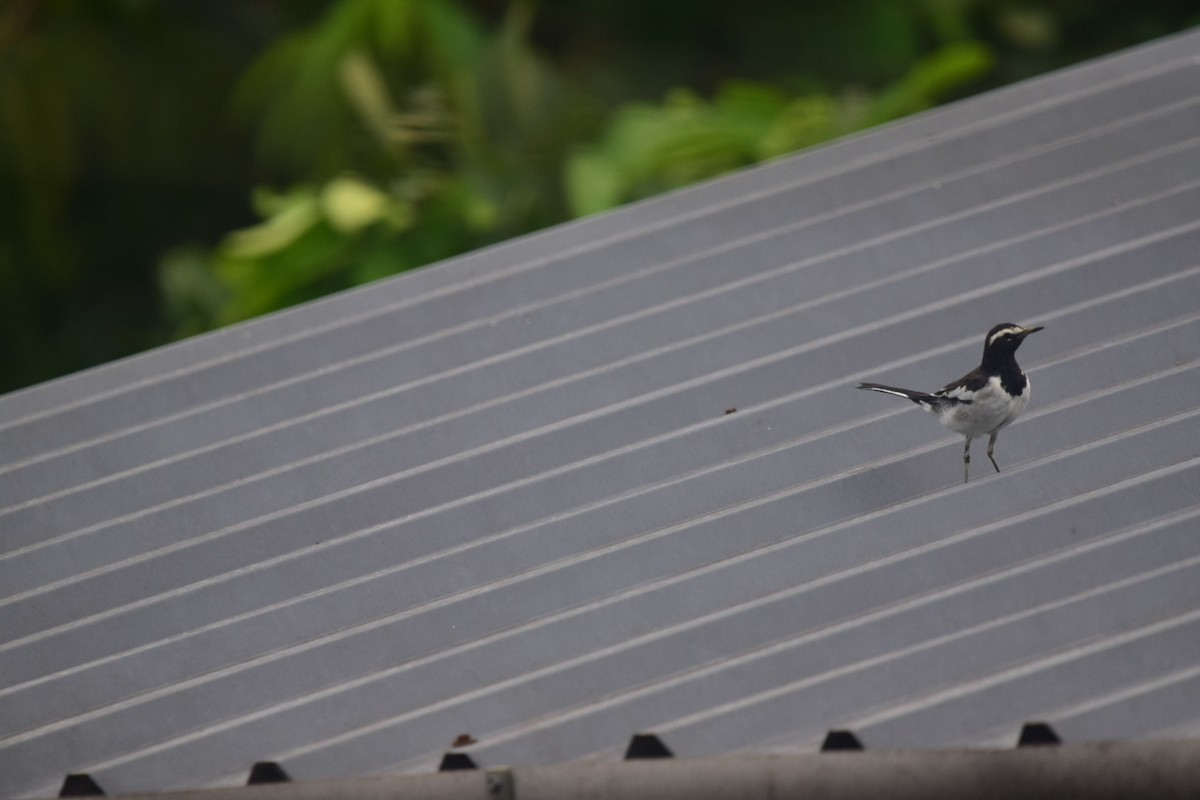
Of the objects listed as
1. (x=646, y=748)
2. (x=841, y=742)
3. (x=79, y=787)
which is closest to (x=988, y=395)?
(x=841, y=742)

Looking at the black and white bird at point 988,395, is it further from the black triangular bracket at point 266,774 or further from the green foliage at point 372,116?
the green foliage at point 372,116

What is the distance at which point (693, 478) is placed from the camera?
235cm

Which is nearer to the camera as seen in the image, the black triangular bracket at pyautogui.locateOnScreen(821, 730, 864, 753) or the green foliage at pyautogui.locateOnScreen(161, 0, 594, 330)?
the black triangular bracket at pyautogui.locateOnScreen(821, 730, 864, 753)

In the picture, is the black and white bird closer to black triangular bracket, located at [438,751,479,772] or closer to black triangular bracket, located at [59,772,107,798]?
black triangular bracket, located at [438,751,479,772]

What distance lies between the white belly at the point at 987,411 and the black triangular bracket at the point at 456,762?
1.03m

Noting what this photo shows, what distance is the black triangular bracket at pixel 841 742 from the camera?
1.74 metres

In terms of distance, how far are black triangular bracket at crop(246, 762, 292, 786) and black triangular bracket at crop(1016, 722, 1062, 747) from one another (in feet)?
3.53

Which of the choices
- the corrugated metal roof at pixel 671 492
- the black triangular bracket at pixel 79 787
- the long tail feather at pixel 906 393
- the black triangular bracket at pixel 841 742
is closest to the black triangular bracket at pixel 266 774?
the corrugated metal roof at pixel 671 492

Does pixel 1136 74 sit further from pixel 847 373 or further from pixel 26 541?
pixel 26 541

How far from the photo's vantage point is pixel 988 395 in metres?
2.18

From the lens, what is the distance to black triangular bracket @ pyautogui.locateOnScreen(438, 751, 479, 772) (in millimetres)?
1845

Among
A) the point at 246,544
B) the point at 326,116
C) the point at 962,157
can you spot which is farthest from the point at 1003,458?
the point at 326,116

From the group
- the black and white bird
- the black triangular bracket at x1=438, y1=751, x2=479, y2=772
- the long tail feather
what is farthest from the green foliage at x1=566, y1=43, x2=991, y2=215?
the black triangular bracket at x1=438, y1=751, x2=479, y2=772

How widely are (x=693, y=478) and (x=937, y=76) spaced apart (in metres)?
2.65
